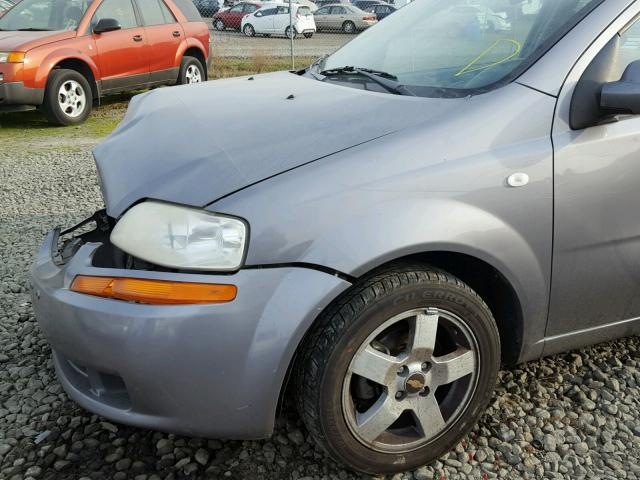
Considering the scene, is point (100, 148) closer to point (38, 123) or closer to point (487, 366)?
point (487, 366)

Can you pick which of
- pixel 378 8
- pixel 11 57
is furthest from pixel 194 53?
pixel 378 8

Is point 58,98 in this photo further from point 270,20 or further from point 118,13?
point 270,20

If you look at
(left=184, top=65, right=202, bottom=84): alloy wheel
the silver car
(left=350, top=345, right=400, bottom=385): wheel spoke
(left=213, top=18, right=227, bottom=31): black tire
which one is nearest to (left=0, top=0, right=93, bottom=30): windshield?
(left=184, top=65, right=202, bottom=84): alloy wheel

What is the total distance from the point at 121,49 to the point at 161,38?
76 centimetres

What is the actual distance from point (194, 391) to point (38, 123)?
768 cm

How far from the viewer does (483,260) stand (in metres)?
1.92

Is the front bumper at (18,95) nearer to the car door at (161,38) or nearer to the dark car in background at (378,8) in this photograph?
the car door at (161,38)

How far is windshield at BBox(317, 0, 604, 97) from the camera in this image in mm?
2168

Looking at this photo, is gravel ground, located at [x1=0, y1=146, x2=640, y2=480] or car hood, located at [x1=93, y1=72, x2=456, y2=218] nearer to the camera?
car hood, located at [x1=93, y1=72, x2=456, y2=218]

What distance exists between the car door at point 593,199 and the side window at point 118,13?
7.51m

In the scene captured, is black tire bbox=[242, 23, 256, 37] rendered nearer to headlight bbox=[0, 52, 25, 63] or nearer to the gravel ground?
headlight bbox=[0, 52, 25, 63]

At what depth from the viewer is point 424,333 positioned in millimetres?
1938

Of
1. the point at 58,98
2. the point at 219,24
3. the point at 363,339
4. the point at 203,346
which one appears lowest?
the point at 219,24

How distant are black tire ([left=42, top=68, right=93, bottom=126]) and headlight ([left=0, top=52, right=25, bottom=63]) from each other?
401 millimetres
